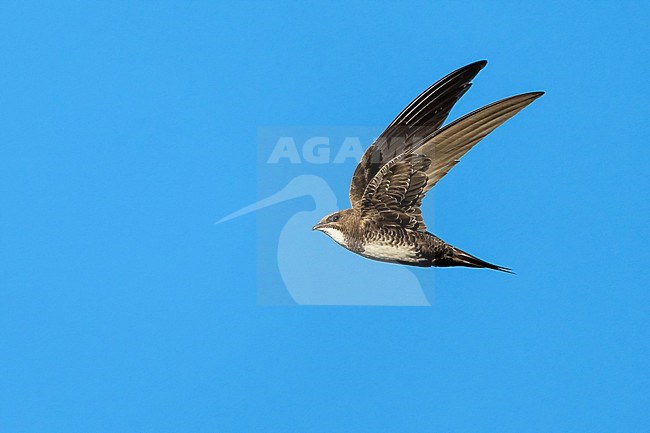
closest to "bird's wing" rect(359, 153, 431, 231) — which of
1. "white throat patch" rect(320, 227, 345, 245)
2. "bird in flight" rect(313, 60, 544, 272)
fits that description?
"bird in flight" rect(313, 60, 544, 272)

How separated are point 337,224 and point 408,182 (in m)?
0.28

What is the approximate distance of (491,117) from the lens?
3.43 m

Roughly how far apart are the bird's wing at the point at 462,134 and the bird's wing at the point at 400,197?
4cm

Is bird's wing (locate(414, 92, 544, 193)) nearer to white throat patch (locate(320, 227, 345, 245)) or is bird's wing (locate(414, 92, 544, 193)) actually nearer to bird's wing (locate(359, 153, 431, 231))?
bird's wing (locate(359, 153, 431, 231))

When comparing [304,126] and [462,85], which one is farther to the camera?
[304,126]

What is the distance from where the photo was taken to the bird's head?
3.44m

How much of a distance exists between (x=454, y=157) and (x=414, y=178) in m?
0.16

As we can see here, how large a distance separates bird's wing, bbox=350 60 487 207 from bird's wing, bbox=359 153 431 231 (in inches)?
1.7

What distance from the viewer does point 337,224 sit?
344 cm

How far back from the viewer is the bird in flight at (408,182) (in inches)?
133

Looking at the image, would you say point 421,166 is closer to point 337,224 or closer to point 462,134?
point 462,134

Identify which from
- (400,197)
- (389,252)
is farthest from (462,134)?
(389,252)

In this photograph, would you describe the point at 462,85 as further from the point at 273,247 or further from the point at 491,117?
the point at 273,247

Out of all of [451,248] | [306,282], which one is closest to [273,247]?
[306,282]
